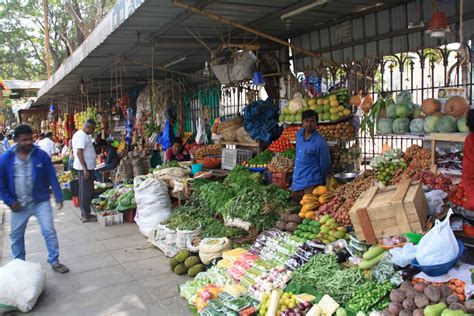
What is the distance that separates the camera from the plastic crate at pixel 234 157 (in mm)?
8086

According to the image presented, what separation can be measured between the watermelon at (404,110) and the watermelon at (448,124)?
56 centimetres

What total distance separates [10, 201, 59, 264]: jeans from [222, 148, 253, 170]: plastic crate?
365 centimetres

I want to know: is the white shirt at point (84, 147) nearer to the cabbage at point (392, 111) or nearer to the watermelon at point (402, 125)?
the cabbage at point (392, 111)

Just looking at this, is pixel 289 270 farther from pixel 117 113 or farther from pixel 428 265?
pixel 117 113

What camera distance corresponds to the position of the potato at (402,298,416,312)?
2993mm

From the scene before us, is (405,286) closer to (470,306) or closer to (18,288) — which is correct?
(470,306)

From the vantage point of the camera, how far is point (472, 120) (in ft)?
12.0

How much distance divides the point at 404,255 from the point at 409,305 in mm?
445

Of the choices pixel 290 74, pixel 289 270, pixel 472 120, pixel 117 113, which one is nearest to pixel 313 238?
pixel 289 270

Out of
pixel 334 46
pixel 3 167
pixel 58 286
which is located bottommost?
pixel 58 286

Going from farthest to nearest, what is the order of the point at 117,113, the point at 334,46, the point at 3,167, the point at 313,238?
1. the point at 117,113
2. the point at 334,46
3. the point at 3,167
4. the point at 313,238

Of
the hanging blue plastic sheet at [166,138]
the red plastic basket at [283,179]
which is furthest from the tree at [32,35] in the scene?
the red plastic basket at [283,179]

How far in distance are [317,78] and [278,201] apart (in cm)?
252

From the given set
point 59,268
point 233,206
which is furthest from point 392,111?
point 59,268
